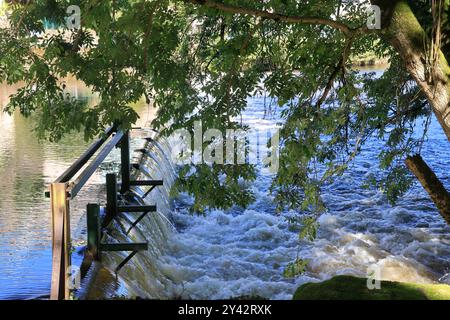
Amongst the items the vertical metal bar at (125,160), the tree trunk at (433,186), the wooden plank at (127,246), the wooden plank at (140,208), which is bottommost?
the wooden plank at (127,246)

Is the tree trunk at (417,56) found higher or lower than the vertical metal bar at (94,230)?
higher

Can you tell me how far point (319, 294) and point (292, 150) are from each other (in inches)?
37.5

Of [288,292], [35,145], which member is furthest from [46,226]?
[35,145]

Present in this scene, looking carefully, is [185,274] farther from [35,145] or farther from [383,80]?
[35,145]

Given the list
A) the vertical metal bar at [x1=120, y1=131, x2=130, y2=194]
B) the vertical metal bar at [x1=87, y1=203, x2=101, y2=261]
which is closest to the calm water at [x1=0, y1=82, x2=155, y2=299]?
the vertical metal bar at [x1=87, y1=203, x2=101, y2=261]

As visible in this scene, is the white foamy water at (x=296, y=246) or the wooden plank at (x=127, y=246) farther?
the white foamy water at (x=296, y=246)

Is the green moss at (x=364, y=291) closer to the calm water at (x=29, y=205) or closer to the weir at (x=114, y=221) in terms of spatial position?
the weir at (x=114, y=221)

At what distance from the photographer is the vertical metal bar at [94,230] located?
484 centimetres

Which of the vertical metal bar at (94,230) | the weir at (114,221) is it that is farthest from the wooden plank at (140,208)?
the vertical metal bar at (94,230)

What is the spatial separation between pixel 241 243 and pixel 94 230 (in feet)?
14.8

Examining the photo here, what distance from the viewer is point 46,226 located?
8.03 metres

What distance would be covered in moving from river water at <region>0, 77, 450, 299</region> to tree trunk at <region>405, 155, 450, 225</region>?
1612 millimetres

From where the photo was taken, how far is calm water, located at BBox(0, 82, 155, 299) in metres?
5.46

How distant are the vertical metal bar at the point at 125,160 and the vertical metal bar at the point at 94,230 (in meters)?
2.16
